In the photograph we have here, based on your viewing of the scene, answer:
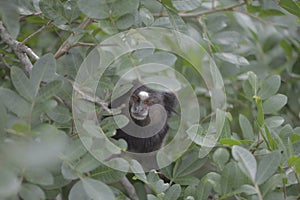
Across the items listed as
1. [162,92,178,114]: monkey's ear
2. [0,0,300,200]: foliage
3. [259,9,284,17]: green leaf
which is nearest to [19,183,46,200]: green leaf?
[0,0,300,200]: foliage

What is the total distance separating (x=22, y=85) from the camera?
0.93 metres

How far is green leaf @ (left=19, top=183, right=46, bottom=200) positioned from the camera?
854 millimetres

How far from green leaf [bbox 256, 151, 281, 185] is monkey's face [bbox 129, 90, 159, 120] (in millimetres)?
461

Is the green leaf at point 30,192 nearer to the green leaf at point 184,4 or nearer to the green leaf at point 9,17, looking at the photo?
the green leaf at point 9,17

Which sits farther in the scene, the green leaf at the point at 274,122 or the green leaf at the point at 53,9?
the green leaf at the point at 274,122

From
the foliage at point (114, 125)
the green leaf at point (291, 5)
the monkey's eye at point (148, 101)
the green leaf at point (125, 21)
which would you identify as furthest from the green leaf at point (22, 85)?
the green leaf at point (291, 5)

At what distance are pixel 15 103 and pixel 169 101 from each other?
738 millimetres

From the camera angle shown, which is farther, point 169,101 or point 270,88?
point 169,101

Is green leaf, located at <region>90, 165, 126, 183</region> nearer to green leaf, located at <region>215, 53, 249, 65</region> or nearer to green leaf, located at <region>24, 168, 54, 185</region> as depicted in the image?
green leaf, located at <region>24, 168, 54, 185</region>

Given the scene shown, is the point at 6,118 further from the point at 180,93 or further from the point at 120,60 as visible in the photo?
the point at 180,93

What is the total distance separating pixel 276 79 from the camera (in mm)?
1304

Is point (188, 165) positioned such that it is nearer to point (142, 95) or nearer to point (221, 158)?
point (221, 158)

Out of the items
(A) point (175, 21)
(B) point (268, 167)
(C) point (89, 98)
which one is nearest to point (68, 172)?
(C) point (89, 98)

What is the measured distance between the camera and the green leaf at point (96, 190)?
900 mm
